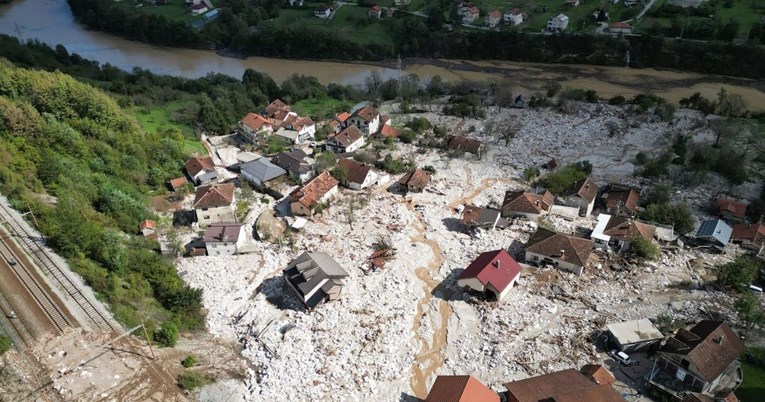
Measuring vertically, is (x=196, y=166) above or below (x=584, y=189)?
below

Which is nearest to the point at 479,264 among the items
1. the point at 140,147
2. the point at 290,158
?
the point at 290,158

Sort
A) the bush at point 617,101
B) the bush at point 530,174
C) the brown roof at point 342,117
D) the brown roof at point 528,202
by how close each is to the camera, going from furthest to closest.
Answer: the bush at point 617,101 < the brown roof at point 342,117 < the bush at point 530,174 < the brown roof at point 528,202

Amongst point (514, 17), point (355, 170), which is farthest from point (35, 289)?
point (514, 17)

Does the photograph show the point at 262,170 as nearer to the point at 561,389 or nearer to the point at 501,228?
the point at 501,228

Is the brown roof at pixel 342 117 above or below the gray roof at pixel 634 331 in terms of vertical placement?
above

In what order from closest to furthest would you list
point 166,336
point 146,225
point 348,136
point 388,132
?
point 166,336 → point 146,225 → point 348,136 → point 388,132

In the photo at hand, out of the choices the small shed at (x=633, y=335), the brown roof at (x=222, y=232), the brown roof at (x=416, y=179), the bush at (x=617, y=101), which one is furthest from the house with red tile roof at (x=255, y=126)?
the bush at (x=617, y=101)

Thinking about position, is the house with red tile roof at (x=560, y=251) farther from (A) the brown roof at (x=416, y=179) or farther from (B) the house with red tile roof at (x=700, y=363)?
(A) the brown roof at (x=416, y=179)
